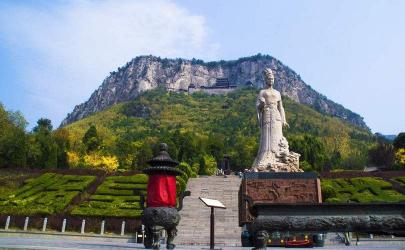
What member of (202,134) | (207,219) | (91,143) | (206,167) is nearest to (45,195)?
(207,219)

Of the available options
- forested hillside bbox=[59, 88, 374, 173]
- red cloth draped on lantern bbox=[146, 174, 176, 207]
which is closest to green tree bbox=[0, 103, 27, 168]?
forested hillside bbox=[59, 88, 374, 173]

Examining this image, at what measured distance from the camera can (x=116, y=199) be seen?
2752 cm

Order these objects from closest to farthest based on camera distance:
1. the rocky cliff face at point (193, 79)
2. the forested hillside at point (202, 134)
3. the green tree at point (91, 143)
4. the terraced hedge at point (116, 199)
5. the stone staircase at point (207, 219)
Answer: the stone staircase at point (207, 219)
the terraced hedge at point (116, 199)
the forested hillside at point (202, 134)
the green tree at point (91, 143)
the rocky cliff face at point (193, 79)

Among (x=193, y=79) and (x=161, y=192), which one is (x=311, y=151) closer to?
(x=161, y=192)

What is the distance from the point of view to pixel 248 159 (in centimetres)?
5541

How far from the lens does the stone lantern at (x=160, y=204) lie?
404 inches

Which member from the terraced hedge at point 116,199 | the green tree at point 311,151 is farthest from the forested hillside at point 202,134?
the terraced hedge at point 116,199

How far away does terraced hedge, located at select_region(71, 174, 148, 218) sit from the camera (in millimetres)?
24609

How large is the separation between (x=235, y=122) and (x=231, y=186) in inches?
2226

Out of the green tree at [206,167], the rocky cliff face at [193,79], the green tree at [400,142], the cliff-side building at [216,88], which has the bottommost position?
the green tree at [206,167]

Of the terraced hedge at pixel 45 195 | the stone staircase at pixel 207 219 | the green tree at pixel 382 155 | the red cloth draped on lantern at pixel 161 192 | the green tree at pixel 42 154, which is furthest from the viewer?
the green tree at pixel 382 155

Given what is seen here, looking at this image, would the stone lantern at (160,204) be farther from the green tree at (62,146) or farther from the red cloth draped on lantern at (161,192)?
the green tree at (62,146)

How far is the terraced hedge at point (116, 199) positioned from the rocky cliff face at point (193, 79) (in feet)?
389

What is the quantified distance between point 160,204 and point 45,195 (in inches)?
803
